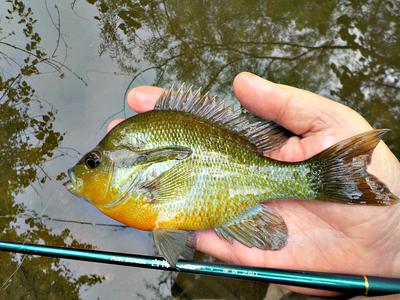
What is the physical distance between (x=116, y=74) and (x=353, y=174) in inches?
99.0

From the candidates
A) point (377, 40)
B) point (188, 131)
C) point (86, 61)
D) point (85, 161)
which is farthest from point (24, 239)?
point (377, 40)

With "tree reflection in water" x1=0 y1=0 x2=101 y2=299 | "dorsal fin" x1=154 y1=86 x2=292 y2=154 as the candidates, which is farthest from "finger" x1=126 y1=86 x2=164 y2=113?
"tree reflection in water" x1=0 y1=0 x2=101 y2=299

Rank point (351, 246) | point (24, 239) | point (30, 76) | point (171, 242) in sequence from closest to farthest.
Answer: point (171, 242) → point (351, 246) → point (24, 239) → point (30, 76)

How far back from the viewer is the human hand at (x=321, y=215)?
2619 mm

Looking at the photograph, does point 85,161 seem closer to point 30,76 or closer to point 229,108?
point 229,108

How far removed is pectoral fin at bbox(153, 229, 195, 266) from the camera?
2477mm

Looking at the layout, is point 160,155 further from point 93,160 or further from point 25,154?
point 25,154

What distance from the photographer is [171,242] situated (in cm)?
254

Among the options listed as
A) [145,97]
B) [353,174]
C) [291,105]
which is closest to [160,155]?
[145,97]

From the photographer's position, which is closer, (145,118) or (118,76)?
(145,118)

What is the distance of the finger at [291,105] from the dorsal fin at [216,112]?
14cm

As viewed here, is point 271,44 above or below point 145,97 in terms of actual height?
above

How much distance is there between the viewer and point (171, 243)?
2.54 m

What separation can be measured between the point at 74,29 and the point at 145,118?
76.6 inches
